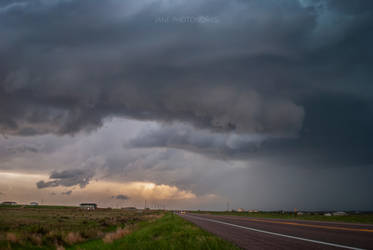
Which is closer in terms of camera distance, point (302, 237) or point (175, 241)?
point (302, 237)

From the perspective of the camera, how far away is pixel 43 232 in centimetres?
3250

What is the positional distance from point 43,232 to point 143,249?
25299 mm

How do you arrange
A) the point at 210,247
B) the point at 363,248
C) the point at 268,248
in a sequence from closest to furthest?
the point at 363,248 → the point at 268,248 → the point at 210,247

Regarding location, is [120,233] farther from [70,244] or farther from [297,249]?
[297,249]

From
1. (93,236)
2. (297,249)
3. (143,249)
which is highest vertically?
(297,249)

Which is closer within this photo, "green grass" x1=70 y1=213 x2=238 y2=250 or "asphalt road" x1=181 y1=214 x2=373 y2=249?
"asphalt road" x1=181 y1=214 x2=373 y2=249

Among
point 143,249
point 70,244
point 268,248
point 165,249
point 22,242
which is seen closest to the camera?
point 268,248

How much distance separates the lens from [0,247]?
22.5m

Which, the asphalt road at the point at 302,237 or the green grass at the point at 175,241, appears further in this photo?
the green grass at the point at 175,241

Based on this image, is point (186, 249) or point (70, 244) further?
point (70, 244)

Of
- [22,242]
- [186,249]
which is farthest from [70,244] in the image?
[186,249]

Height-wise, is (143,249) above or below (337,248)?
below

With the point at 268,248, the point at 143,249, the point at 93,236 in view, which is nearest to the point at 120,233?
the point at 93,236

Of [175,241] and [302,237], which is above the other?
[302,237]
